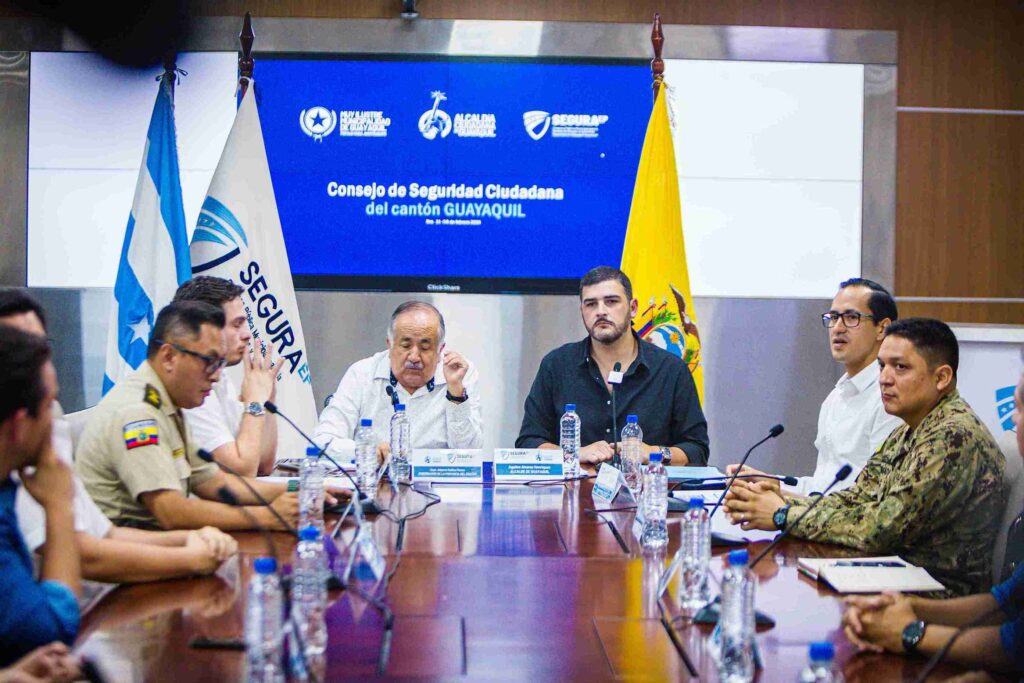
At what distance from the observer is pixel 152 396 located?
243cm

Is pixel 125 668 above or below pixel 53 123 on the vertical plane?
below

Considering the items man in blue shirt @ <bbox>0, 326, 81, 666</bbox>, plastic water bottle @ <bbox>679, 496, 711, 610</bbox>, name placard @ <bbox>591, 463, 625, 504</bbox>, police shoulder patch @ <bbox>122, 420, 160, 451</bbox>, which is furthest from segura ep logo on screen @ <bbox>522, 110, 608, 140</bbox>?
man in blue shirt @ <bbox>0, 326, 81, 666</bbox>

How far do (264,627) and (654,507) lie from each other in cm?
127

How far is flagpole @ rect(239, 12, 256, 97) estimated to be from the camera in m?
4.76

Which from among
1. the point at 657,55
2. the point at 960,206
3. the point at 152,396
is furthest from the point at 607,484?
the point at 960,206

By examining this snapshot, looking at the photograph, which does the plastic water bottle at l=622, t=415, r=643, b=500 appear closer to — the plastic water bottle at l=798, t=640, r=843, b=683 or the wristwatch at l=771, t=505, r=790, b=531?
the wristwatch at l=771, t=505, r=790, b=531

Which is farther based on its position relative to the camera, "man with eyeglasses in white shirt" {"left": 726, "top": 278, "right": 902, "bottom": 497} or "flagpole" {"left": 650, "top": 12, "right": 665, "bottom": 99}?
"flagpole" {"left": 650, "top": 12, "right": 665, "bottom": 99}

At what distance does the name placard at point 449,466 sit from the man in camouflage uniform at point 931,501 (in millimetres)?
1038

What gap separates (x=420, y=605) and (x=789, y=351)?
12.2ft

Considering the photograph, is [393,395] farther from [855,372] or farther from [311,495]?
[855,372]

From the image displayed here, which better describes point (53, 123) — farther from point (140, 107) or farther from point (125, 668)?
point (125, 668)

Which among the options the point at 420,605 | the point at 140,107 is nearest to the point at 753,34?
the point at 140,107

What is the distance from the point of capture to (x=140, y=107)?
5094mm

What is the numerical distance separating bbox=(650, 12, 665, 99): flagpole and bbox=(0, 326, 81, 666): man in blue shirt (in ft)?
12.7
